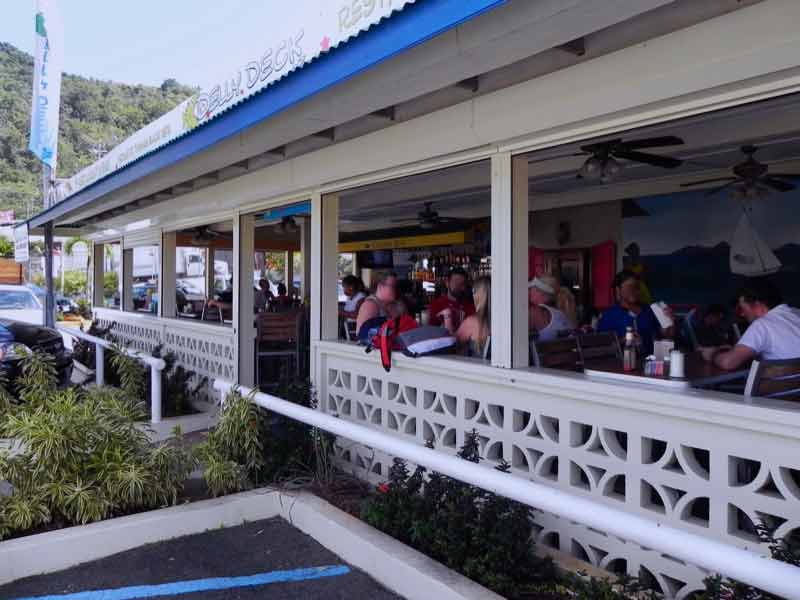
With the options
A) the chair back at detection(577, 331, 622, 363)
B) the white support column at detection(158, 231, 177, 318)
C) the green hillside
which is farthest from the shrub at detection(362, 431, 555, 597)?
the green hillside

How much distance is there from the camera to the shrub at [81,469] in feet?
13.2

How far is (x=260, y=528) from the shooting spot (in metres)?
4.31

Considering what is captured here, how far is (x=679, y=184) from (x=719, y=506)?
5856mm

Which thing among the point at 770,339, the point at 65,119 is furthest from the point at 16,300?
the point at 65,119

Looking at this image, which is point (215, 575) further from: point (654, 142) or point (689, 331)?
point (689, 331)

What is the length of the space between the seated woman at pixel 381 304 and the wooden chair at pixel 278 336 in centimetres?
192

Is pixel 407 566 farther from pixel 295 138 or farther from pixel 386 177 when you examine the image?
pixel 295 138

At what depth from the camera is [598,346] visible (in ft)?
16.3

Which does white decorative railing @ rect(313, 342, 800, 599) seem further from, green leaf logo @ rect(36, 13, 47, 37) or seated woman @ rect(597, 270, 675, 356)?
green leaf logo @ rect(36, 13, 47, 37)

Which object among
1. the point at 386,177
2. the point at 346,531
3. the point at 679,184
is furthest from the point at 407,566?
the point at 679,184

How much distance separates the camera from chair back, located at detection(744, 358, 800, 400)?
324cm

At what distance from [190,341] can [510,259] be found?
563 cm

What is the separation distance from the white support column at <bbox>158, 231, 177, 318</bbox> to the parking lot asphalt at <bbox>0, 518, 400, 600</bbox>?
5.96 meters

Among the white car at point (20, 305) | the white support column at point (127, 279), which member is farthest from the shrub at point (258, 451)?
the white car at point (20, 305)
